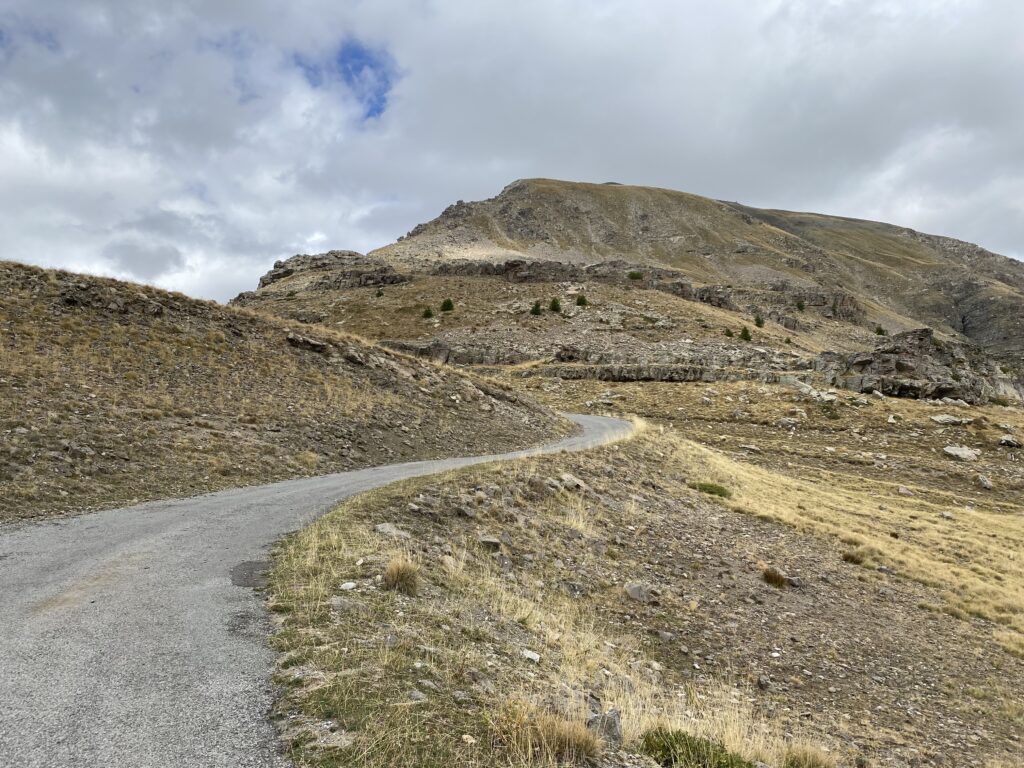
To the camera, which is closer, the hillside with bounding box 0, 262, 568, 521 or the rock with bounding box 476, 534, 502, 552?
the rock with bounding box 476, 534, 502, 552

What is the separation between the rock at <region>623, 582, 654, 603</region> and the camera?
10.8 meters

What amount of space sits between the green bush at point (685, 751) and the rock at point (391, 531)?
228 inches

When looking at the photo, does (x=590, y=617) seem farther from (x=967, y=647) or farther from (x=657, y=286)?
(x=657, y=286)

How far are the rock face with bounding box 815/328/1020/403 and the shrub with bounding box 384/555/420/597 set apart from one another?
1680 inches

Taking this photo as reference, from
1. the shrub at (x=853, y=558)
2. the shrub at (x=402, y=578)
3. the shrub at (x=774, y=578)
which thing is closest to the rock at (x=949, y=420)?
the shrub at (x=853, y=558)

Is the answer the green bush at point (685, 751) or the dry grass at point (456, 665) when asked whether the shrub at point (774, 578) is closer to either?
the dry grass at point (456, 665)

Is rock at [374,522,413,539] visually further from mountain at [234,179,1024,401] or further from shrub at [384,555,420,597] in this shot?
mountain at [234,179,1024,401]

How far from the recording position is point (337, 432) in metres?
20.8

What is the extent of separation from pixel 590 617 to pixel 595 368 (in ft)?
A: 144

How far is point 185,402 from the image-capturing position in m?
18.8

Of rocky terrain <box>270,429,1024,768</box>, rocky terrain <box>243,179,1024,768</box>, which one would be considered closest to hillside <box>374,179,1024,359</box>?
rocky terrain <box>243,179,1024,768</box>

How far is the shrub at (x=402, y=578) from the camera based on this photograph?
25.1 ft

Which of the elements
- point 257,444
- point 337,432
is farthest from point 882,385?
point 257,444

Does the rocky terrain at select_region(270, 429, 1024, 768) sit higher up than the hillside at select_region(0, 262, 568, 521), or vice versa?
the hillside at select_region(0, 262, 568, 521)
